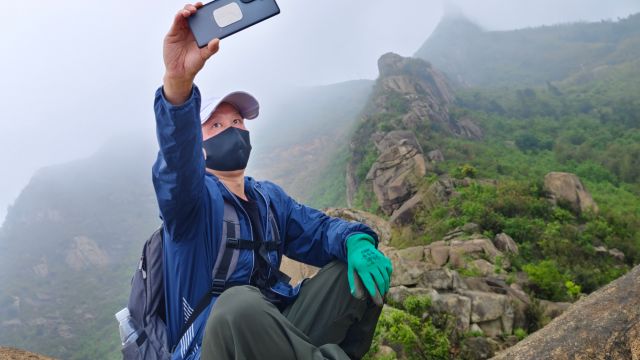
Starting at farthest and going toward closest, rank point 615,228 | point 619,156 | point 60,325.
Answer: point 60,325 → point 619,156 → point 615,228

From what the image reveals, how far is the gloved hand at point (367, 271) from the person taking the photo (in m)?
2.15

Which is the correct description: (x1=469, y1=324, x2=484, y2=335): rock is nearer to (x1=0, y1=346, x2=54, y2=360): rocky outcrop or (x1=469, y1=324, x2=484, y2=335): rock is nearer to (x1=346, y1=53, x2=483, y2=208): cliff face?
(x1=0, y1=346, x2=54, y2=360): rocky outcrop

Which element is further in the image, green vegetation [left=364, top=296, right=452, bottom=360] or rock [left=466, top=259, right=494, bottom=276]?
rock [left=466, top=259, right=494, bottom=276]

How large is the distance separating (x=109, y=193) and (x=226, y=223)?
106715 millimetres

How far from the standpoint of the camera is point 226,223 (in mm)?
2207

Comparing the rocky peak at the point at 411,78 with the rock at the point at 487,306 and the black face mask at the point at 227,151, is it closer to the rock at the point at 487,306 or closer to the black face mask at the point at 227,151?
the rock at the point at 487,306

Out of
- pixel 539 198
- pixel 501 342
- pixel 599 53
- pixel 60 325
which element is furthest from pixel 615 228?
pixel 599 53

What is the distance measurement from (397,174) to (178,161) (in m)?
21.7

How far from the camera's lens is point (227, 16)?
1764 mm

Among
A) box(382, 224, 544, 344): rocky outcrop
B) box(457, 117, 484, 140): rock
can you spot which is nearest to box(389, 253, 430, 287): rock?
box(382, 224, 544, 344): rocky outcrop

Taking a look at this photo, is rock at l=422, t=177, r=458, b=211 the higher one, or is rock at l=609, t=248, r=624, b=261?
rock at l=422, t=177, r=458, b=211

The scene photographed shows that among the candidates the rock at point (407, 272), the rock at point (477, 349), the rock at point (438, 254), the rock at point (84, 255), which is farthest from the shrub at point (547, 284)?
the rock at point (84, 255)

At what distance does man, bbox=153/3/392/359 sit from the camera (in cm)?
163

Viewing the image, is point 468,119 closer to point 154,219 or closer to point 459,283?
point 459,283
